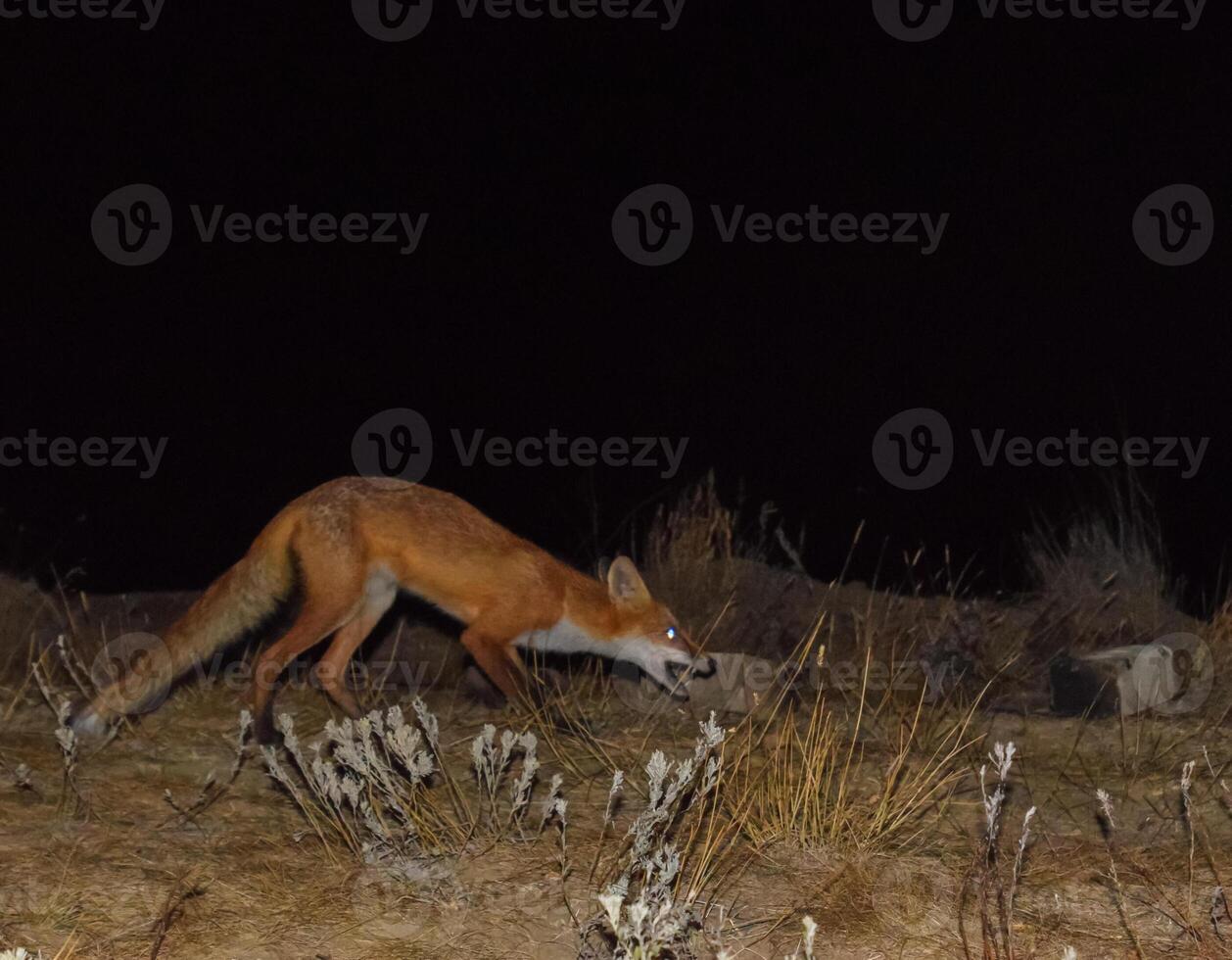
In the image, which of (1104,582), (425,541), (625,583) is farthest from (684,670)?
(1104,582)

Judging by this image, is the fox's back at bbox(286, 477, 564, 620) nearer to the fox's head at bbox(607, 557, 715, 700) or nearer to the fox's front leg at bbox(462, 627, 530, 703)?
the fox's front leg at bbox(462, 627, 530, 703)

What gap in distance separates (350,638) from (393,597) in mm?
272

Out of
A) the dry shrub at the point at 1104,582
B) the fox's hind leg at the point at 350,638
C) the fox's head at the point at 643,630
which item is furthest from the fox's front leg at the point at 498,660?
the dry shrub at the point at 1104,582

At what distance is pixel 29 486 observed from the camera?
1555 centimetres

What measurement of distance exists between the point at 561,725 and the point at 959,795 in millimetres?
1817

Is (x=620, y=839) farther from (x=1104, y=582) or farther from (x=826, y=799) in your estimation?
(x=1104, y=582)

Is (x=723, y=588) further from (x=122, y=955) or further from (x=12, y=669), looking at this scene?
(x=122, y=955)

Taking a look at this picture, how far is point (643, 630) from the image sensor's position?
648cm

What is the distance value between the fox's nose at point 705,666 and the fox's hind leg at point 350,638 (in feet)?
4.73

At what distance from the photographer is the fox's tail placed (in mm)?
5434

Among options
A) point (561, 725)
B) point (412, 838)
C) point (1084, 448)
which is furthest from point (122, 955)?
point (1084, 448)

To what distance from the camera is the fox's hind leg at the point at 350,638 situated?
6016mm

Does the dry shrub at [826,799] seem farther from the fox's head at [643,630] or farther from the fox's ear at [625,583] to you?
the fox's ear at [625,583]

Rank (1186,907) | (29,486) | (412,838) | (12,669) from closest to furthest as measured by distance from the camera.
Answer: (1186,907), (412,838), (12,669), (29,486)
